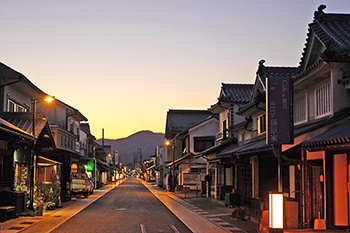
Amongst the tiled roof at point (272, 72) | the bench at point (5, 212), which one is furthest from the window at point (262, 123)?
the bench at point (5, 212)

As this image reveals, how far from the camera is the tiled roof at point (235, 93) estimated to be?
36125mm

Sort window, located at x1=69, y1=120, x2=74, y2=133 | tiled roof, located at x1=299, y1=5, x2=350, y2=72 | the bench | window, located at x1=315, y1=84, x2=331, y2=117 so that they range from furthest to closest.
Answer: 1. window, located at x1=69, y1=120, x2=74, y2=133
2. the bench
3. window, located at x1=315, y1=84, x2=331, y2=117
4. tiled roof, located at x1=299, y1=5, x2=350, y2=72

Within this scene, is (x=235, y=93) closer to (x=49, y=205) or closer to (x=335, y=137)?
(x=49, y=205)

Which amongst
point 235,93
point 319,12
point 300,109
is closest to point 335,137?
point 300,109

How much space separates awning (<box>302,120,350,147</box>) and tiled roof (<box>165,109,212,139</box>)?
57.9 meters

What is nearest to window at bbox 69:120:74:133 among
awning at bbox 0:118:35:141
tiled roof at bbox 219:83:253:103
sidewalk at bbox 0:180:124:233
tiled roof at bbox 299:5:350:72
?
tiled roof at bbox 219:83:253:103

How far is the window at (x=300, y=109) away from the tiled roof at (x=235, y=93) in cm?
1593

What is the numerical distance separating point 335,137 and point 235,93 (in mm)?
24842

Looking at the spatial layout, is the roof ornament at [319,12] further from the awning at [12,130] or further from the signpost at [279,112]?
the awning at [12,130]

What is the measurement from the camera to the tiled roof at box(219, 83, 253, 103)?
119 feet

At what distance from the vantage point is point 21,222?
65.0 feet

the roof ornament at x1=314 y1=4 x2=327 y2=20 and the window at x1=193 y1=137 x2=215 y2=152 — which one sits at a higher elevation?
the roof ornament at x1=314 y1=4 x2=327 y2=20

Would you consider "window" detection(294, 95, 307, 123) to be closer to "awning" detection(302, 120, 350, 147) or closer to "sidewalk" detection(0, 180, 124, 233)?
"awning" detection(302, 120, 350, 147)

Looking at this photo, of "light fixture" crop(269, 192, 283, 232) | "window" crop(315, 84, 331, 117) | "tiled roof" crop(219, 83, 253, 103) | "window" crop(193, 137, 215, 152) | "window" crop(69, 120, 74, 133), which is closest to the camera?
"light fixture" crop(269, 192, 283, 232)
